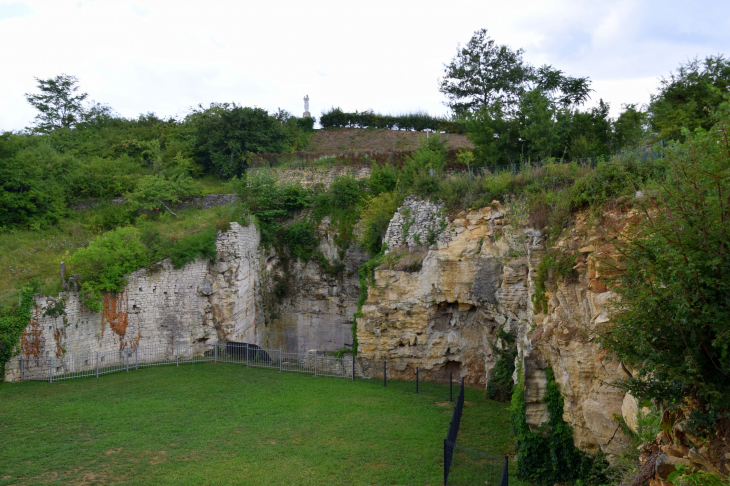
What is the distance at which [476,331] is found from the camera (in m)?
16.8

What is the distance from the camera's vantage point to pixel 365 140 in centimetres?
3155

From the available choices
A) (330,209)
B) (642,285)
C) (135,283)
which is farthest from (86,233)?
(642,285)

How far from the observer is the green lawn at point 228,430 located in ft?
31.9

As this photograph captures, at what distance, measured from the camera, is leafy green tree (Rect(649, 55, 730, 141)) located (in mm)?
17422

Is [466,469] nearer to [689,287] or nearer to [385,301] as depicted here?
[689,287]

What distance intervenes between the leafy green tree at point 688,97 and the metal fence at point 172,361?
14.6m

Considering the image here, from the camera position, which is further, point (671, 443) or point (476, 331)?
point (476, 331)

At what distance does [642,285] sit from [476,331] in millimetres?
11833

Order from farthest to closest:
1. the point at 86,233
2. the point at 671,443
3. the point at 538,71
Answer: the point at 538,71
the point at 86,233
the point at 671,443

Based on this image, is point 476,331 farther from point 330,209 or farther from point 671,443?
point 671,443

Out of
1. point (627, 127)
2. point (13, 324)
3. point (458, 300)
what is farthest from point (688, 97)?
point (13, 324)

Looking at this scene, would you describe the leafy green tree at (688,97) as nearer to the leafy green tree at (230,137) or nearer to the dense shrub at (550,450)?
the dense shrub at (550,450)

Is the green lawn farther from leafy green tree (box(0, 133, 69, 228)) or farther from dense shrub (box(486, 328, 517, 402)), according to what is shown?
leafy green tree (box(0, 133, 69, 228))

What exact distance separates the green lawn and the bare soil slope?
1727cm
